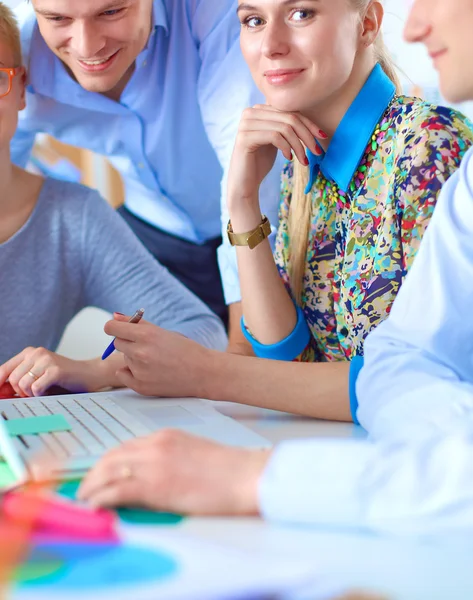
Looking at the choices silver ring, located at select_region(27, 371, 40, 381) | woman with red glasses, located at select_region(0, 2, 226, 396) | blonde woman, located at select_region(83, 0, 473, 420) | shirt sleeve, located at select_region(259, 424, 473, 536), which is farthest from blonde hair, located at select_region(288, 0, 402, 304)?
shirt sleeve, located at select_region(259, 424, 473, 536)

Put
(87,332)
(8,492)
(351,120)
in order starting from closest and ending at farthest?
(8,492) → (351,120) → (87,332)

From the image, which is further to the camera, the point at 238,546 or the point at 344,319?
the point at 344,319

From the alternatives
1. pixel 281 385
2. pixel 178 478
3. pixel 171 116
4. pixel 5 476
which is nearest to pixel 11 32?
pixel 171 116

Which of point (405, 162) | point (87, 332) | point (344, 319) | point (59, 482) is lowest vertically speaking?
point (87, 332)

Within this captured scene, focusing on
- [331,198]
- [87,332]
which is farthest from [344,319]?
[87,332]

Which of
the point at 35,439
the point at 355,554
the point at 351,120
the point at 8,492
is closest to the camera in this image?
the point at 355,554

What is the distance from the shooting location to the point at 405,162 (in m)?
1.12

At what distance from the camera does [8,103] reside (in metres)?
1.61

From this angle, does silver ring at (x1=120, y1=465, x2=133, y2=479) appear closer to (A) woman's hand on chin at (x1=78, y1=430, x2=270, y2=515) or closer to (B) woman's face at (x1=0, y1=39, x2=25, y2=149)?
(A) woman's hand on chin at (x1=78, y1=430, x2=270, y2=515)

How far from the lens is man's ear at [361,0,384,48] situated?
1.26 meters

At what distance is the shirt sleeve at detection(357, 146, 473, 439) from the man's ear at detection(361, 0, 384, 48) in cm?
44

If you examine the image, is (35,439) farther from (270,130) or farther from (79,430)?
(270,130)

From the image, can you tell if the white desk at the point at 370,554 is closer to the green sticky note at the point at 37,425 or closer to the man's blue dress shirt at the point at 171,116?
the green sticky note at the point at 37,425

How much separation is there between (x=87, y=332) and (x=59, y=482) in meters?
1.83
